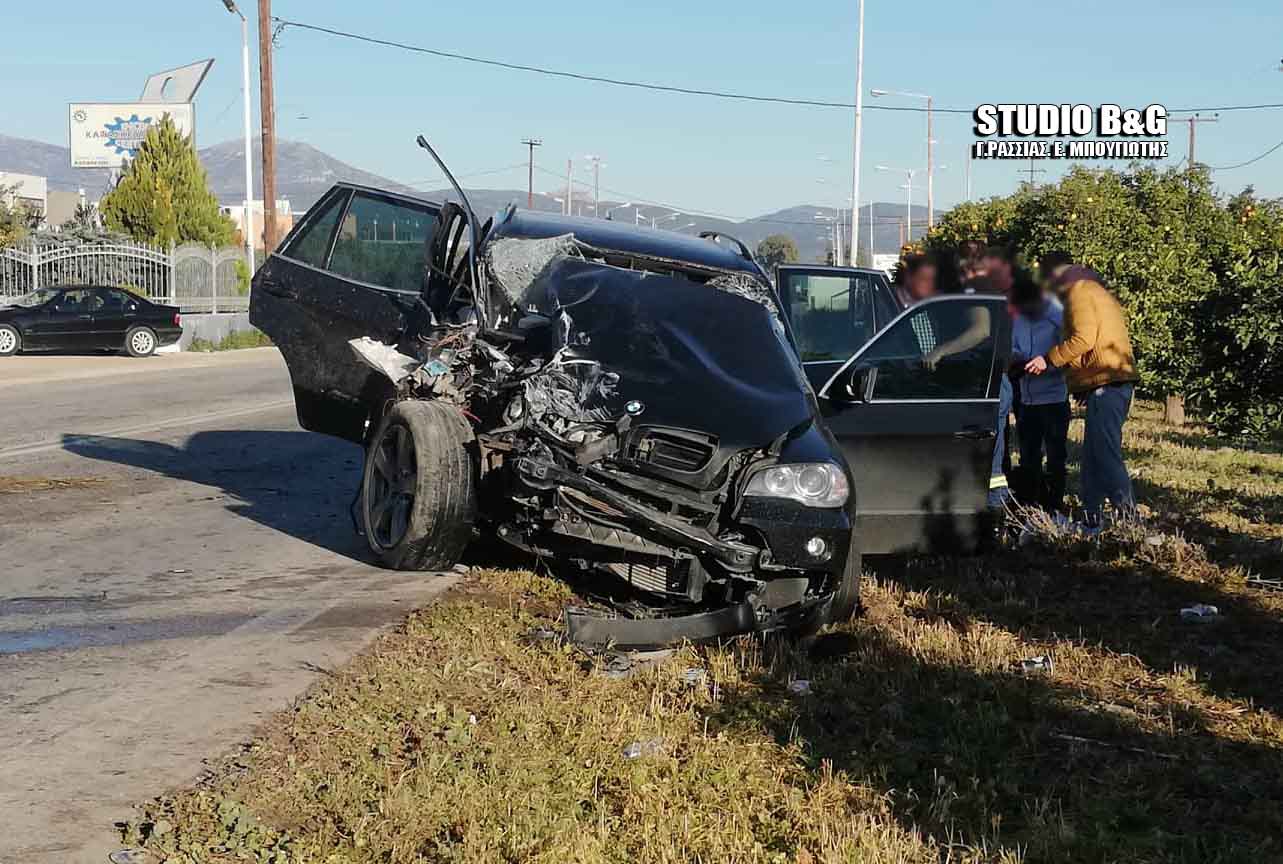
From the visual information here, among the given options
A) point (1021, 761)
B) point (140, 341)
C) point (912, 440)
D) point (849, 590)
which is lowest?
point (1021, 761)

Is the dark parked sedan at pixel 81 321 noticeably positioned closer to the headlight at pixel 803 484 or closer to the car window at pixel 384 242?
the car window at pixel 384 242

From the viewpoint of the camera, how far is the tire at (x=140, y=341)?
1159 inches

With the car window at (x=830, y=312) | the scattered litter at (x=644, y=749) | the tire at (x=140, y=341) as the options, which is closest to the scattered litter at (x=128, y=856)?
the scattered litter at (x=644, y=749)

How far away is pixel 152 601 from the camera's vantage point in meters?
7.18

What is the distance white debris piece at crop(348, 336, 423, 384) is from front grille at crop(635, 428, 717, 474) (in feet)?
6.14

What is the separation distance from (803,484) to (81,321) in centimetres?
2493

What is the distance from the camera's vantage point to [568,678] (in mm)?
5812

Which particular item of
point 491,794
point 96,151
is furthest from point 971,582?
point 96,151

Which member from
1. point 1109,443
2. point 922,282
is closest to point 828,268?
point 922,282

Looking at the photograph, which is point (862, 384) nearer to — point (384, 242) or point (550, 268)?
point (550, 268)

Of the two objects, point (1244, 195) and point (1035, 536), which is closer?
point (1035, 536)

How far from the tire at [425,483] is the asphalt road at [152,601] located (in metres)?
0.27

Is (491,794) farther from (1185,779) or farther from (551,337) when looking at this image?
(551,337)

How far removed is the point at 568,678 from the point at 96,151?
65.2 meters
